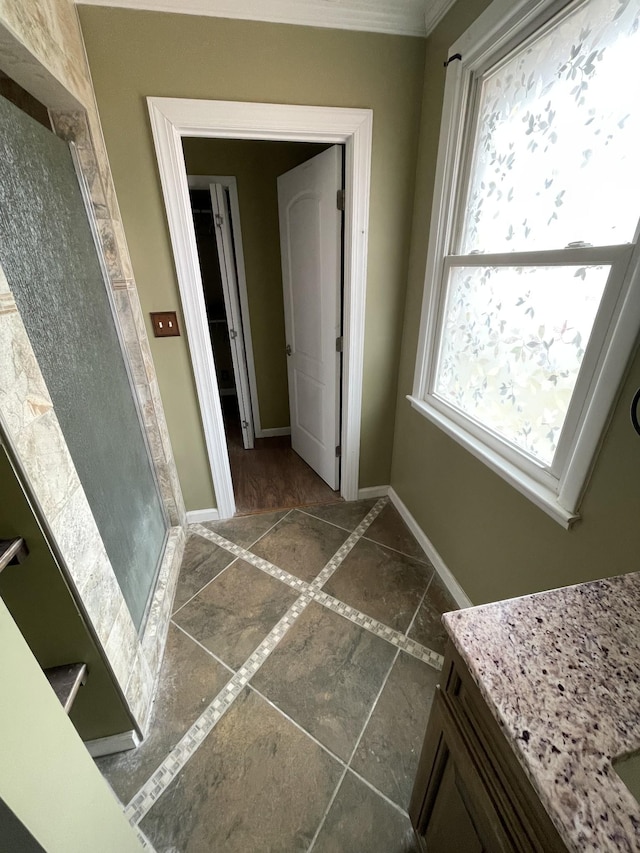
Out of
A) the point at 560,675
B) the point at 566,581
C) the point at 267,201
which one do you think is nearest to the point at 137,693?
the point at 560,675

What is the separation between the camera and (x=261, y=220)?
8.92ft

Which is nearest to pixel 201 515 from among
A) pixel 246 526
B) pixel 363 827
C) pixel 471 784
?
pixel 246 526

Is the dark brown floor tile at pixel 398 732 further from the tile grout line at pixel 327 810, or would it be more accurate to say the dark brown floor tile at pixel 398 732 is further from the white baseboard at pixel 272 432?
the white baseboard at pixel 272 432

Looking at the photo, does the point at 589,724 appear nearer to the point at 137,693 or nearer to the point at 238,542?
the point at 137,693

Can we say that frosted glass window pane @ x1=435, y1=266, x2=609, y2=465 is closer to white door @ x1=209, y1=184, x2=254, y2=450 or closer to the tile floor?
the tile floor

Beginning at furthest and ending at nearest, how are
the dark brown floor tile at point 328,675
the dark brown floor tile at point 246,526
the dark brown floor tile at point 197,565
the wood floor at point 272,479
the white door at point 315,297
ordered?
the wood floor at point 272,479 → the dark brown floor tile at point 246,526 → the white door at point 315,297 → the dark brown floor tile at point 197,565 → the dark brown floor tile at point 328,675

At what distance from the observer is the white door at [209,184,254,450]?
2.55 meters

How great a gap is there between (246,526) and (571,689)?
1908 millimetres

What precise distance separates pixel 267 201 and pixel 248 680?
3.05 m

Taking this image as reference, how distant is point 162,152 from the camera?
4.88ft

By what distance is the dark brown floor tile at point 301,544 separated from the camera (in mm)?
1919

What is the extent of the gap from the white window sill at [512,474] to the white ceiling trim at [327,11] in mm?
1664

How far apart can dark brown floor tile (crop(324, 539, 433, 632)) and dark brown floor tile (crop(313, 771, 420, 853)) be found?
592 mm

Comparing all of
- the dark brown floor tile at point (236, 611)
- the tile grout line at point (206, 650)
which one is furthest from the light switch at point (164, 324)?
the tile grout line at point (206, 650)
